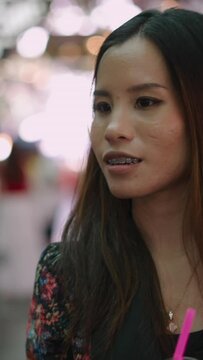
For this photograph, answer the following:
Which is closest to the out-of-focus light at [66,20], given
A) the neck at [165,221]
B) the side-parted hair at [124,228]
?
the side-parted hair at [124,228]

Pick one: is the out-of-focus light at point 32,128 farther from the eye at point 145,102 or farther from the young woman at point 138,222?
the eye at point 145,102

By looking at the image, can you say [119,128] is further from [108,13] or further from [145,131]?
[108,13]

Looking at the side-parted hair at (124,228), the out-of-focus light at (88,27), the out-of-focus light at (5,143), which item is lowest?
the side-parted hair at (124,228)

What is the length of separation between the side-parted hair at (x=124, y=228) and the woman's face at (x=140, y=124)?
0.10 ft

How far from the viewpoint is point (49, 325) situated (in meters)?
2.27

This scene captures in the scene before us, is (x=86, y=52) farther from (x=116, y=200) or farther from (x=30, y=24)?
(x=116, y=200)

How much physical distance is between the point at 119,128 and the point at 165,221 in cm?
34

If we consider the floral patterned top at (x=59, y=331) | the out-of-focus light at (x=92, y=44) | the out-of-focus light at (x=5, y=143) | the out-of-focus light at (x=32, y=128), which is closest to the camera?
the floral patterned top at (x=59, y=331)

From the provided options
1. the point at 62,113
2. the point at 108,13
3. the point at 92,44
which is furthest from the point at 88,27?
the point at 62,113

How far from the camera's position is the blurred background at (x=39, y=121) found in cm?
759

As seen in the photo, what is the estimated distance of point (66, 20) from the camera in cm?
1100

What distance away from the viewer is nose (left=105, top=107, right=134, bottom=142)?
2.10 metres

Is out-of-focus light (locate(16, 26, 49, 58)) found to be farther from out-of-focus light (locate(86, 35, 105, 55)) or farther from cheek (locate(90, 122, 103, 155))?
cheek (locate(90, 122, 103, 155))

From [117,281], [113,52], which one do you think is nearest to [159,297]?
[117,281]
